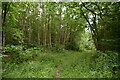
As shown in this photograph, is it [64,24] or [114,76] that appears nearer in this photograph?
[114,76]

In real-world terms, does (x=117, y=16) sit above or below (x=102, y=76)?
above

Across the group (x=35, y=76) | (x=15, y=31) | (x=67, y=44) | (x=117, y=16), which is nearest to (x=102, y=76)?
(x=117, y=16)

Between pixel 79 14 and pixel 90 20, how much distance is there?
4.52 ft

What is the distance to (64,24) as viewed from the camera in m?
15.2

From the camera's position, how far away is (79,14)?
299 inches

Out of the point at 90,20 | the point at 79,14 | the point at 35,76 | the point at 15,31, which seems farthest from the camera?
the point at 90,20

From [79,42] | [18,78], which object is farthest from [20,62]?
[79,42]

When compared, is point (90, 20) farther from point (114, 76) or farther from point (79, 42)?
point (79, 42)

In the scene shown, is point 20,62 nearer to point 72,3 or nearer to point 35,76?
point 35,76

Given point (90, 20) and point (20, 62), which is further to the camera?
point (90, 20)

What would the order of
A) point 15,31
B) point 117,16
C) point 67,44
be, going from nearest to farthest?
point 117,16, point 15,31, point 67,44

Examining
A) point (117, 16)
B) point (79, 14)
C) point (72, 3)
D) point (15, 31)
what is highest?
point (72, 3)

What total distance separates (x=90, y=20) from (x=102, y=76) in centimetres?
513

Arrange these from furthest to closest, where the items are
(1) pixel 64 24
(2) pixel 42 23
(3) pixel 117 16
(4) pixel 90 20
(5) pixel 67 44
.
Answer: (5) pixel 67 44
(1) pixel 64 24
(2) pixel 42 23
(4) pixel 90 20
(3) pixel 117 16
